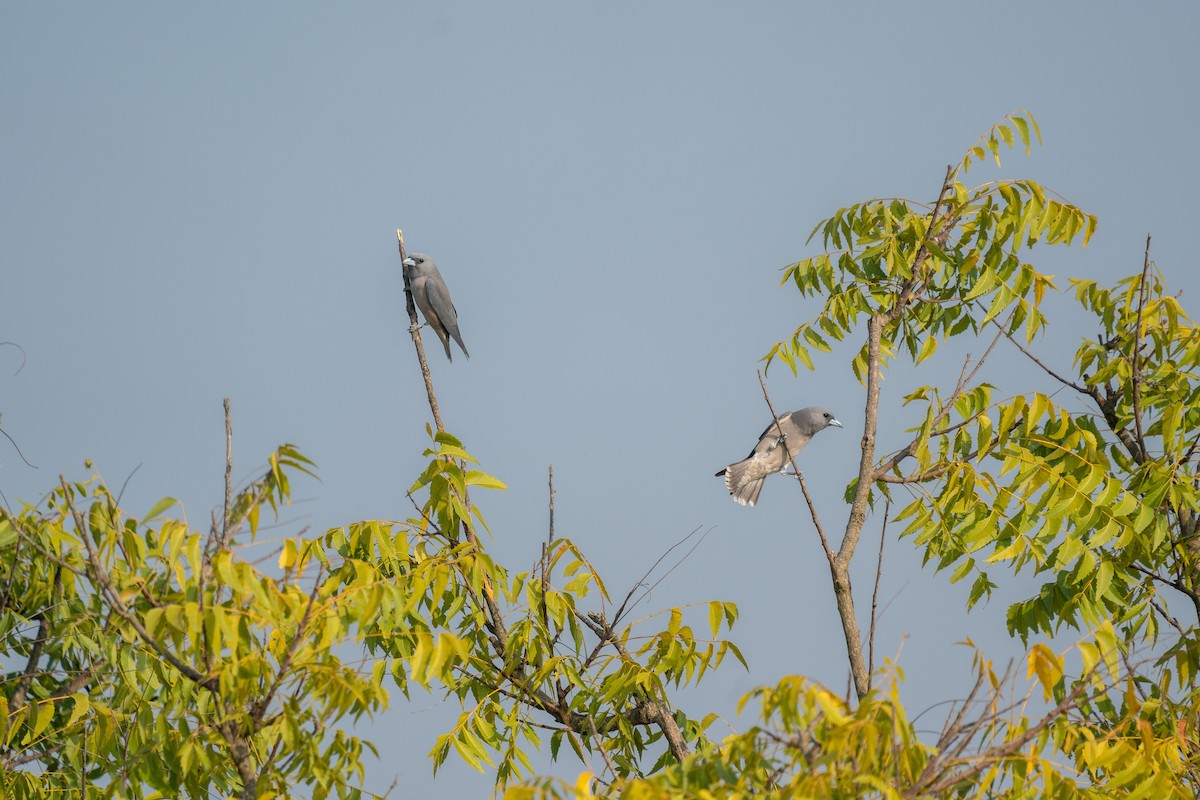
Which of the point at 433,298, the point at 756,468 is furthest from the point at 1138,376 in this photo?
the point at 433,298

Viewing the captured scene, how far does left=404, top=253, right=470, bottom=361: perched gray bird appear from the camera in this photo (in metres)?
10.3

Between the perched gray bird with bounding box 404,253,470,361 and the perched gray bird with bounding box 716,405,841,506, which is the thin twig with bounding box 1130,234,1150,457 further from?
the perched gray bird with bounding box 404,253,470,361

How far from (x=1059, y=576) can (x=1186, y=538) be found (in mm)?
563

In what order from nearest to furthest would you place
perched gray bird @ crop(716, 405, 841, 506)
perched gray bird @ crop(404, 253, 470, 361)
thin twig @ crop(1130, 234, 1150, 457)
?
1. thin twig @ crop(1130, 234, 1150, 457)
2. perched gray bird @ crop(716, 405, 841, 506)
3. perched gray bird @ crop(404, 253, 470, 361)

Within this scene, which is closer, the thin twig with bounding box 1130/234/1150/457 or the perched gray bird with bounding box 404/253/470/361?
the thin twig with bounding box 1130/234/1150/457

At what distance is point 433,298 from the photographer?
10297 millimetres

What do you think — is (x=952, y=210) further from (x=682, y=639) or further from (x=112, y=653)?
(x=112, y=653)

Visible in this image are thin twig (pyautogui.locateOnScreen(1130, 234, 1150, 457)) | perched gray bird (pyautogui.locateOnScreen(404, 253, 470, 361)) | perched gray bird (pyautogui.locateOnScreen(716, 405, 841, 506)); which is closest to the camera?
thin twig (pyautogui.locateOnScreen(1130, 234, 1150, 457))

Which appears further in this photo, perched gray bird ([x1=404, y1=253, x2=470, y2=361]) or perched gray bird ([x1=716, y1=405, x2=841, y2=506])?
perched gray bird ([x1=404, y1=253, x2=470, y2=361])

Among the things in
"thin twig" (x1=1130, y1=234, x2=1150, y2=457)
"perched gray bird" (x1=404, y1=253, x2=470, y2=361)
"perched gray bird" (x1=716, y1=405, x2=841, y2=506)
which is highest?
"perched gray bird" (x1=404, y1=253, x2=470, y2=361)

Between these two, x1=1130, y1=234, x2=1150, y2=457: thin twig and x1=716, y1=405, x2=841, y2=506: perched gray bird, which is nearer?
x1=1130, y1=234, x2=1150, y2=457: thin twig

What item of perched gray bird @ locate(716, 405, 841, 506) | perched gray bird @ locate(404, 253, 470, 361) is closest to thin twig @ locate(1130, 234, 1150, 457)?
perched gray bird @ locate(716, 405, 841, 506)

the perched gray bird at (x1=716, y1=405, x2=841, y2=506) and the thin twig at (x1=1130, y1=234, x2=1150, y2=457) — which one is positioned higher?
the perched gray bird at (x1=716, y1=405, x2=841, y2=506)

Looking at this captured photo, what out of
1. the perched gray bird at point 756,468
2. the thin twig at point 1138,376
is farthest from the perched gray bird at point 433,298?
the thin twig at point 1138,376
